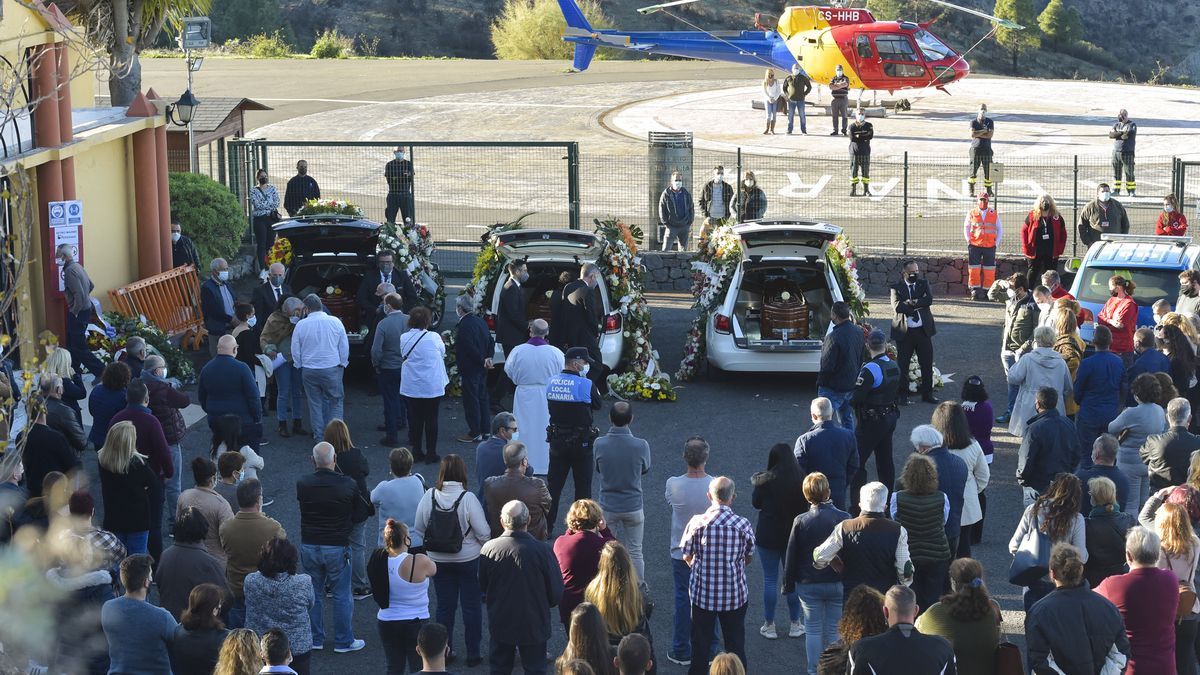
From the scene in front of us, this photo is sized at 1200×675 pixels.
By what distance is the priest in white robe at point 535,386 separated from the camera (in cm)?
1307

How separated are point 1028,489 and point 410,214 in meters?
14.2

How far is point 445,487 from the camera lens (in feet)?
31.2

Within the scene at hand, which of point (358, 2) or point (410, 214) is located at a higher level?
point (358, 2)

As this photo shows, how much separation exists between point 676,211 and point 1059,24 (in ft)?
187

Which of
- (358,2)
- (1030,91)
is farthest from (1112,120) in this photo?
(358,2)

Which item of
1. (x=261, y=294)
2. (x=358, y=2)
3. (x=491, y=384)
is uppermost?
→ (x=358, y=2)

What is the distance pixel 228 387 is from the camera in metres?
12.9

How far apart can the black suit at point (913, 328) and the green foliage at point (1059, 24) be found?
61.9m

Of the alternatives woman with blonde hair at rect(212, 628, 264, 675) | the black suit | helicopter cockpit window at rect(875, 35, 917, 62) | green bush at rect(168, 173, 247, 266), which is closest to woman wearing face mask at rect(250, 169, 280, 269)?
green bush at rect(168, 173, 247, 266)

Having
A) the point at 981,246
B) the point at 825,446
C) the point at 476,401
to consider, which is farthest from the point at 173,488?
the point at 981,246

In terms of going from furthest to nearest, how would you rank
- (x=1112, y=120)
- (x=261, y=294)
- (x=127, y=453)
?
→ (x=1112, y=120)
(x=261, y=294)
(x=127, y=453)

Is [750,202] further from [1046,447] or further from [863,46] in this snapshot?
[863,46]

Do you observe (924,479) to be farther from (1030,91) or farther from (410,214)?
(1030,91)

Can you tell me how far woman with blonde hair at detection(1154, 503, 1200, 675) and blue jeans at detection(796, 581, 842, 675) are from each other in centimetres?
188
